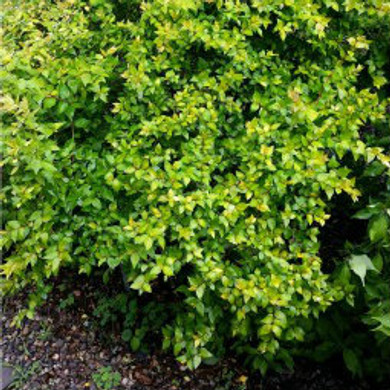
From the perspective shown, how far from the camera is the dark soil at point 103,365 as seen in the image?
9.61 feet

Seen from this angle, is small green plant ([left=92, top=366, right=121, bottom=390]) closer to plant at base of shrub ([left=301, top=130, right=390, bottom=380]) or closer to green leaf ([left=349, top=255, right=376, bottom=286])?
plant at base of shrub ([left=301, top=130, right=390, bottom=380])

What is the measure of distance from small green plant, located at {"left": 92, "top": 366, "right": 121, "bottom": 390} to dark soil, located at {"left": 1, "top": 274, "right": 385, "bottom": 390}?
33 millimetres

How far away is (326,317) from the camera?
2.75m

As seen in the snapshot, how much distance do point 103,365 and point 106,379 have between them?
121mm

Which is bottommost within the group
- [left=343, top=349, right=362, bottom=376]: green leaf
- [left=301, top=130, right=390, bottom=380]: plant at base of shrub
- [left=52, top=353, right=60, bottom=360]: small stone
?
[left=52, top=353, right=60, bottom=360]: small stone

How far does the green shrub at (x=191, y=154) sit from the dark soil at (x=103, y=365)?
16.4 inches

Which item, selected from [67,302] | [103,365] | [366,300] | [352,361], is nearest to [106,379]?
[103,365]

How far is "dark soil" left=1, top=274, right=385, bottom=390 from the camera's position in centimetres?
293

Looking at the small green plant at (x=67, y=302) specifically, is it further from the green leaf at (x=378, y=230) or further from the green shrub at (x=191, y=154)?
the green leaf at (x=378, y=230)

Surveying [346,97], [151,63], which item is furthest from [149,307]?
[346,97]

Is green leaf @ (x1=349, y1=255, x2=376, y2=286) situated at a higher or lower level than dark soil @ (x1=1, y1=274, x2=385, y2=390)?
higher

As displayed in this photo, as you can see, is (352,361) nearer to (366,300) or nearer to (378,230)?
(366,300)

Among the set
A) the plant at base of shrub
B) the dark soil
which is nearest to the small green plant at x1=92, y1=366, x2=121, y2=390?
the dark soil

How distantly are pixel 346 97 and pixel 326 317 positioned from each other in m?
1.30
